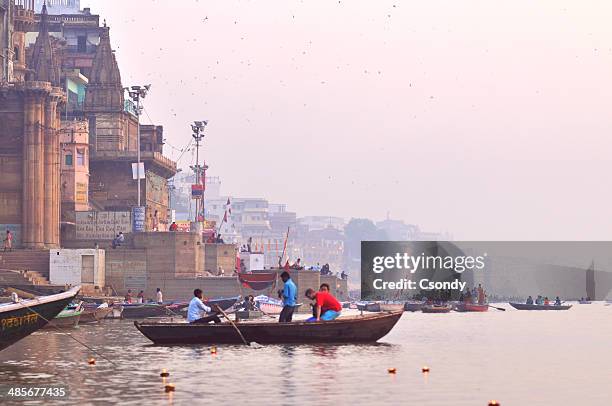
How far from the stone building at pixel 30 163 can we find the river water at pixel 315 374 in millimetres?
47826

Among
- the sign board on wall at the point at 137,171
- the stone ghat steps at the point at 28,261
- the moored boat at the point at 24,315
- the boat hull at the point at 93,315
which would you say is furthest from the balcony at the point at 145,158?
the moored boat at the point at 24,315

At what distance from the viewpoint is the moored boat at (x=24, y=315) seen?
117 feet

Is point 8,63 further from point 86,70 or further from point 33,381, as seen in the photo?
point 33,381

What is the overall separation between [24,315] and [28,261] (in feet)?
202

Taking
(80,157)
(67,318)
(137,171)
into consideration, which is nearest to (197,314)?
(67,318)

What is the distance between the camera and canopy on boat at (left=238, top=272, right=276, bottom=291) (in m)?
116

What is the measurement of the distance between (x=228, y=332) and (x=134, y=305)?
42205 millimetres

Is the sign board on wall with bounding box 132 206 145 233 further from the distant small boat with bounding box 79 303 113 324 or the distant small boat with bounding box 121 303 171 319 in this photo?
the distant small boat with bounding box 79 303 113 324

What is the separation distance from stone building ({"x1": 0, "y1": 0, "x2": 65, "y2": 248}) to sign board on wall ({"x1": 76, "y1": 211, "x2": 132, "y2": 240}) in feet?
18.2

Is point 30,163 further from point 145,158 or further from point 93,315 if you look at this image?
point 93,315

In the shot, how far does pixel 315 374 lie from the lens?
34.6 metres

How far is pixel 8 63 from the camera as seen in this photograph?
4355 inches

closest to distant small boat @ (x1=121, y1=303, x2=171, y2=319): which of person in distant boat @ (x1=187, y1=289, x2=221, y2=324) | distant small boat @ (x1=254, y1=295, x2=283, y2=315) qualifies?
distant small boat @ (x1=254, y1=295, x2=283, y2=315)

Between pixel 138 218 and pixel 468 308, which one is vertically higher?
pixel 138 218
